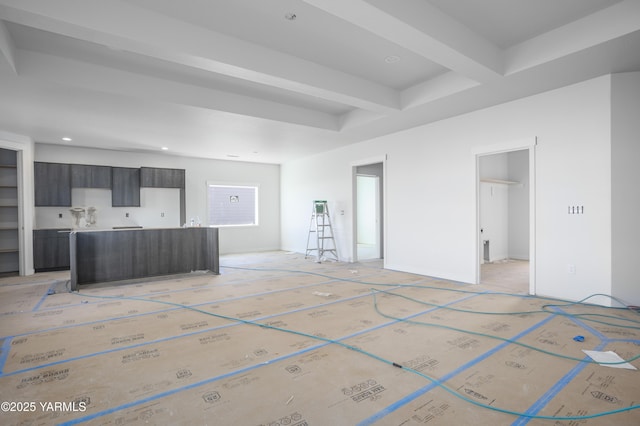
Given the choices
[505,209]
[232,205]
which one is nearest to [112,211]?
[232,205]

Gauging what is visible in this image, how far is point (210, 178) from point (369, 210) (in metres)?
4.88

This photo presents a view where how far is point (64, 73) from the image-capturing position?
3867 millimetres

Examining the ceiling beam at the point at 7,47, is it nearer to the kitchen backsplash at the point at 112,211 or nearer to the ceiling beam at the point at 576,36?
the kitchen backsplash at the point at 112,211

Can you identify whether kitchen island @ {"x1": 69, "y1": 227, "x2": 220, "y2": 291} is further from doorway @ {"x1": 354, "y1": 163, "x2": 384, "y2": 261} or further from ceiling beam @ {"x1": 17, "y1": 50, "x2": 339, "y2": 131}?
doorway @ {"x1": 354, "y1": 163, "x2": 384, "y2": 261}

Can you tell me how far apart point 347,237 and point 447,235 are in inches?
112

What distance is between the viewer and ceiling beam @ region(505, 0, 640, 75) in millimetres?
3004

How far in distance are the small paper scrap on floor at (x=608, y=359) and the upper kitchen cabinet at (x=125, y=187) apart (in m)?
8.96

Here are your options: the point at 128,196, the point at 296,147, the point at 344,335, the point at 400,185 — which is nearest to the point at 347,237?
the point at 400,185

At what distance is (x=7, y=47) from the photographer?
10.6ft

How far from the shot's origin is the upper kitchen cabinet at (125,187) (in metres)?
7.82

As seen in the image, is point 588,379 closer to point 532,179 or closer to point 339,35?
point 532,179

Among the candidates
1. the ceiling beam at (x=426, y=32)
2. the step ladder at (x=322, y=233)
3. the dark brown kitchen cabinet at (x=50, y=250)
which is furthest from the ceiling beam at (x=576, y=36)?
the dark brown kitchen cabinet at (x=50, y=250)

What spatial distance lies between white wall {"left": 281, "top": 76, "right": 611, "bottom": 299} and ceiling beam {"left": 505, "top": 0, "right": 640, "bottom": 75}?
994mm

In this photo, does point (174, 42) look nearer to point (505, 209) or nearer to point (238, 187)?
point (238, 187)
